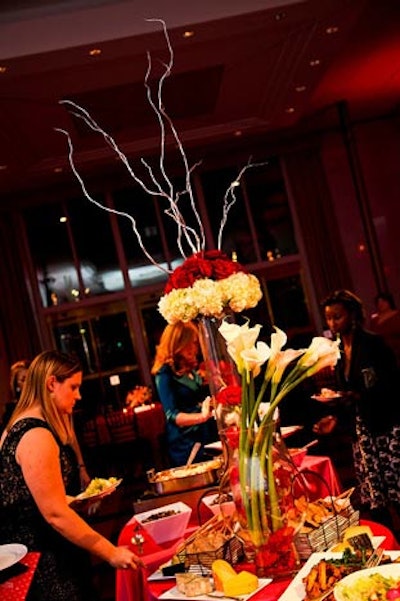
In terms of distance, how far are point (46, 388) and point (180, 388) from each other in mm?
1243

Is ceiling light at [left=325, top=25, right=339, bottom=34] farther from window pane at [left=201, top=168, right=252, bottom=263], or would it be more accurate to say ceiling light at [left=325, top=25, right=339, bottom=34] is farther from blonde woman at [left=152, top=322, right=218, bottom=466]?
window pane at [left=201, top=168, right=252, bottom=263]

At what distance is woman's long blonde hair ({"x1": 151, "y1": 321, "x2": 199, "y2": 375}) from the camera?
11.8ft

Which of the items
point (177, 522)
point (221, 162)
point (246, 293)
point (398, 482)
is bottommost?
point (398, 482)

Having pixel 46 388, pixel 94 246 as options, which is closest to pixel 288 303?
pixel 94 246

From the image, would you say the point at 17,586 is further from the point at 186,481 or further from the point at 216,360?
the point at 186,481

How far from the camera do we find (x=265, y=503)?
187cm

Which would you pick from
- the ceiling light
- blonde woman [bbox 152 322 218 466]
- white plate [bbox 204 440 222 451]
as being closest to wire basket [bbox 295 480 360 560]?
white plate [bbox 204 440 222 451]

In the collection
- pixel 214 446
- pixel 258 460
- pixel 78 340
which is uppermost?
pixel 78 340

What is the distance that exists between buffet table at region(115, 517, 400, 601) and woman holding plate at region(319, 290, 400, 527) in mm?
1451

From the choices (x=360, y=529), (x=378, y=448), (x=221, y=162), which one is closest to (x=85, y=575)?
(x=360, y=529)

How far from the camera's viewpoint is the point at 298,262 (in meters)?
10.1

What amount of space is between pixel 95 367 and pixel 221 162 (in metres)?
3.36

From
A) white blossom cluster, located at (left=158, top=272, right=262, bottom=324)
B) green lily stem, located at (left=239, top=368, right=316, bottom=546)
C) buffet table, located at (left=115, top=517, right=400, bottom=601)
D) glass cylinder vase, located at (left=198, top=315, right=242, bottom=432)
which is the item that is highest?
white blossom cluster, located at (left=158, top=272, right=262, bottom=324)

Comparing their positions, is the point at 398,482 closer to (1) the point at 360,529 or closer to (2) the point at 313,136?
(1) the point at 360,529
